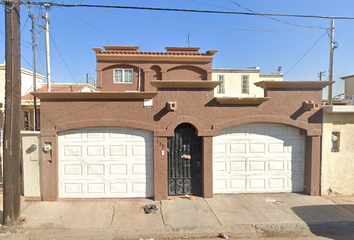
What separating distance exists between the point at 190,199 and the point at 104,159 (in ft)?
10.2

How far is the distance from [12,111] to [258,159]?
7442mm

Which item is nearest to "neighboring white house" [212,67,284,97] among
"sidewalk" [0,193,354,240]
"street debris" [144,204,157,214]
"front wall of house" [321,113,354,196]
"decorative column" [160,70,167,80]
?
"decorative column" [160,70,167,80]

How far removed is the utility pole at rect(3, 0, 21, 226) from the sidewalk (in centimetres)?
69

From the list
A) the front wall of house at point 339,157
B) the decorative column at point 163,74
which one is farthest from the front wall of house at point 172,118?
the decorative column at point 163,74

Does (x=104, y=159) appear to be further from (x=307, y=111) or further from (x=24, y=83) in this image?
(x=24, y=83)

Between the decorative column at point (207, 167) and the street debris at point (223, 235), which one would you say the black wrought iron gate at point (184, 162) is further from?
the street debris at point (223, 235)

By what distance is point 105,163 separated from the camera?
23.2 feet

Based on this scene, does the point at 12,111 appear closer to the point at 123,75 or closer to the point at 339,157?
the point at 339,157

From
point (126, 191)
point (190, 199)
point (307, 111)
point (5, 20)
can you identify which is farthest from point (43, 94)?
point (307, 111)

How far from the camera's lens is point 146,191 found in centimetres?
712

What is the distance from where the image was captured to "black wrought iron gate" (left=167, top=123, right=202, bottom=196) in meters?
7.20

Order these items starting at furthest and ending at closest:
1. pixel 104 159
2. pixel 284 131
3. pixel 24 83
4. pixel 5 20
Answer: pixel 24 83, pixel 284 131, pixel 104 159, pixel 5 20

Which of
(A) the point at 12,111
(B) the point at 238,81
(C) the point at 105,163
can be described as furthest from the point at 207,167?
(B) the point at 238,81

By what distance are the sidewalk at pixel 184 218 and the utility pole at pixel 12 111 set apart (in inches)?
27.1
